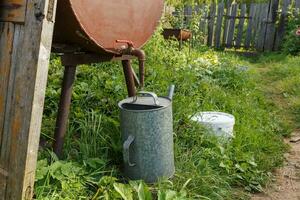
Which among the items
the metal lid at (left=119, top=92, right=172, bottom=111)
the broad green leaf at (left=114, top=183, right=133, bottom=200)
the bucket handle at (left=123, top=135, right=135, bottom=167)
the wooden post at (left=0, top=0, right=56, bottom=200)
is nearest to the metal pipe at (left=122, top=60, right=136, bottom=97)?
the metal lid at (left=119, top=92, right=172, bottom=111)

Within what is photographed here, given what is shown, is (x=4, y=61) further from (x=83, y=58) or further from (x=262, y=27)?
→ (x=262, y=27)

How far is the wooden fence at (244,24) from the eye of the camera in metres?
9.87

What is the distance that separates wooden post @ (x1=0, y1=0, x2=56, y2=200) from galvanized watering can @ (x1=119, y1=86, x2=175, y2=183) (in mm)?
767

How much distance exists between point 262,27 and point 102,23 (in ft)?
27.3

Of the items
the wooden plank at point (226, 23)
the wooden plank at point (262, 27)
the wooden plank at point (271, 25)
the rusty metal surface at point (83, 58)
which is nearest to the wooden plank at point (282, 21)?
the wooden plank at point (271, 25)

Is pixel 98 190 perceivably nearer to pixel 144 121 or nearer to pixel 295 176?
pixel 144 121

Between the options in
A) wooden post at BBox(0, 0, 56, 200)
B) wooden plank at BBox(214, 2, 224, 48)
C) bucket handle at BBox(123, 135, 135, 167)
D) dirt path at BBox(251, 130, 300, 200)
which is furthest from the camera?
wooden plank at BBox(214, 2, 224, 48)

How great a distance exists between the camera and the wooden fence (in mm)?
9867

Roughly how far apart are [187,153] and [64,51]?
1.18m

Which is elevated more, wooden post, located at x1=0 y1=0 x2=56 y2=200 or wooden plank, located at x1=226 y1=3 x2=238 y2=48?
wooden plank, located at x1=226 y1=3 x2=238 y2=48

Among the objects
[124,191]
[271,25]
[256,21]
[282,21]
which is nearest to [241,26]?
[256,21]

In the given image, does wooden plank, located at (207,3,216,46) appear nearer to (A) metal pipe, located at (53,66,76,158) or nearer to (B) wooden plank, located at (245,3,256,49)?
(B) wooden plank, located at (245,3,256,49)

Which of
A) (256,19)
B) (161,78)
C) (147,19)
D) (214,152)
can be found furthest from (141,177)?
(256,19)

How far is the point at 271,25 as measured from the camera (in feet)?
32.7
